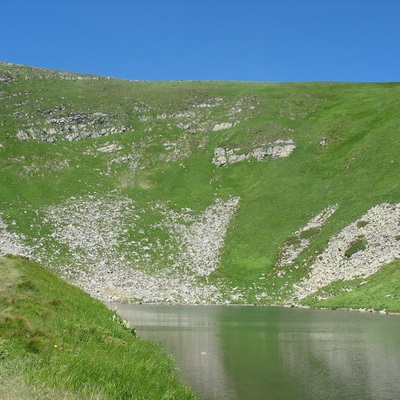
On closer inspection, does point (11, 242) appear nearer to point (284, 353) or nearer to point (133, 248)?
point (133, 248)

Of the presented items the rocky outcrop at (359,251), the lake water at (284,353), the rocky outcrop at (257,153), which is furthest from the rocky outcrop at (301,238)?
the rocky outcrop at (257,153)

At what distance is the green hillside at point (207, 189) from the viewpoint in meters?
69.2

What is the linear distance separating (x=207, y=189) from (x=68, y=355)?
316 feet

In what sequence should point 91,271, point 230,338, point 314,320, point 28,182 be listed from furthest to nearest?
point 28,182 < point 91,271 < point 314,320 < point 230,338

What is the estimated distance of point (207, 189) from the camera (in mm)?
110875

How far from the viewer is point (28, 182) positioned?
353 feet

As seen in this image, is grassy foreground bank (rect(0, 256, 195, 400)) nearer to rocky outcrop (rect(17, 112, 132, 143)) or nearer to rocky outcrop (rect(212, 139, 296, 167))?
rocky outcrop (rect(212, 139, 296, 167))

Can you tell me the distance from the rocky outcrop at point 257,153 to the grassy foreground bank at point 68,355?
315ft

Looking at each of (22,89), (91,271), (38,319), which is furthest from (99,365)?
(22,89)

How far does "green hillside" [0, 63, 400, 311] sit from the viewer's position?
6925 cm

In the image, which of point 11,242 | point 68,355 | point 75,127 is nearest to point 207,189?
point 11,242

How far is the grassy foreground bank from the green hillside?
1500 inches

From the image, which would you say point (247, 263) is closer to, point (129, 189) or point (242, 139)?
point (129, 189)

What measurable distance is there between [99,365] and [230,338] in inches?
856
